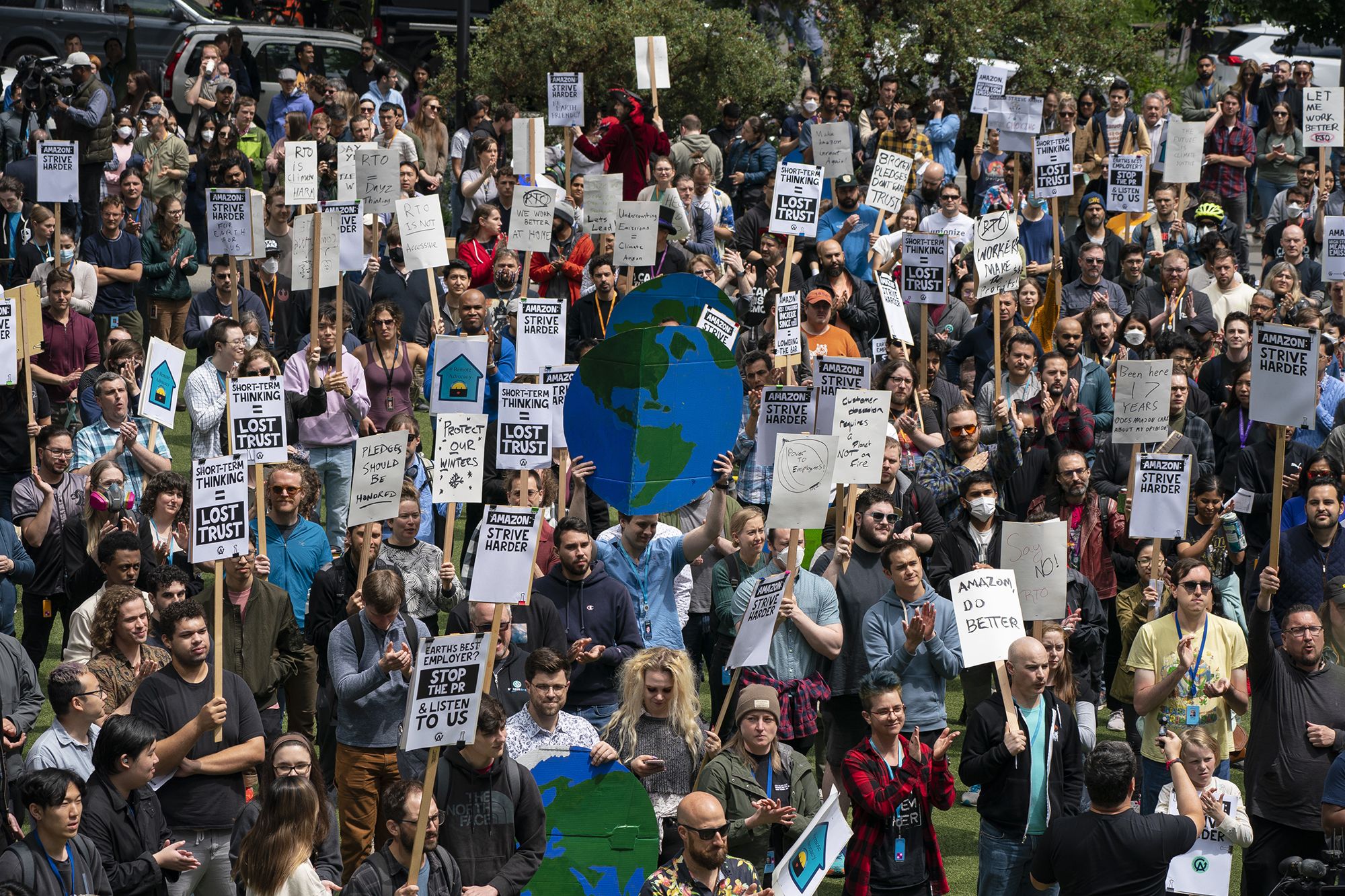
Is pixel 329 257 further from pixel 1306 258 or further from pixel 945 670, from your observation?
pixel 1306 258

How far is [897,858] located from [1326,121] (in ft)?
40.9

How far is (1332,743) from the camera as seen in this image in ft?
29.0

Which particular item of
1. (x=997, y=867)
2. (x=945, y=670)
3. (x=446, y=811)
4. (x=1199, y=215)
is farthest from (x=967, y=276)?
(x=446, y=811)

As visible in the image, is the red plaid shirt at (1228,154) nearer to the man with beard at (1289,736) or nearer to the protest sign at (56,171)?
the protest sign at (56,171)

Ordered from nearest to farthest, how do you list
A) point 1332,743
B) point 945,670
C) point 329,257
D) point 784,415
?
point 1332,743 < point 945,670 < point 784,415 < point 329,257

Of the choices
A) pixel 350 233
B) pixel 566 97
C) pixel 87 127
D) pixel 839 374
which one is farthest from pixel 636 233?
pixel 87 127

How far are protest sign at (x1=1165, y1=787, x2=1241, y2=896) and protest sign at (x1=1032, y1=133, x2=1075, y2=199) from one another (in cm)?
908

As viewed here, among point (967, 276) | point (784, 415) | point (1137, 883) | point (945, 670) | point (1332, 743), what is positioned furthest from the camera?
point (967, 276)

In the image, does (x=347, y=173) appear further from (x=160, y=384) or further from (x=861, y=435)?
(x=861, y=435)

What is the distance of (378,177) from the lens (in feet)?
52.9

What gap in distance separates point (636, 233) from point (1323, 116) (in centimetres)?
748

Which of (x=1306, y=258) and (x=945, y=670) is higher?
(x=1306, y=258)

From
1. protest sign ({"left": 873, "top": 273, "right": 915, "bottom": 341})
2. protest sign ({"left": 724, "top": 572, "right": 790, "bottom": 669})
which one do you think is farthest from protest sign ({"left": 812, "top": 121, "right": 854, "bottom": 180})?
protest sign ({"left": 724, "top": 572, "right": 790, "bottom": 669})

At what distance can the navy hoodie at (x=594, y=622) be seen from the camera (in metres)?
9.54
